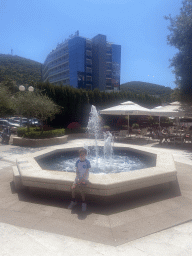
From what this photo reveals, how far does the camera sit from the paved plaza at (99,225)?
2.88 m

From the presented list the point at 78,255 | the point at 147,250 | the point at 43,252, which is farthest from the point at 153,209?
the point at 43,252

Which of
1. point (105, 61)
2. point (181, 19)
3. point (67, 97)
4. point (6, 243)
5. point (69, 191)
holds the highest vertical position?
point (105, 61)

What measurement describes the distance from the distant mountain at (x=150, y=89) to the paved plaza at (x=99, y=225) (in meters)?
75.4

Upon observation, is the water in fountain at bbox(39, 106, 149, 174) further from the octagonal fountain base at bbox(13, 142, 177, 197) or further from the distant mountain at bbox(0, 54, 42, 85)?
the distant mountain at bbox(0, 54, 42, 85)

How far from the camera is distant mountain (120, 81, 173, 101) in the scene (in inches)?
3215

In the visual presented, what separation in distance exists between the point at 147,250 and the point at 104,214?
1.23 m

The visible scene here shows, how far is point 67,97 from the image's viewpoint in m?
Answer: 19.7

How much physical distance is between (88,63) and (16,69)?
28362 millimetres

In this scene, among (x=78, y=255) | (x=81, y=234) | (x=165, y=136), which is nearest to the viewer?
(x=78, y=255)

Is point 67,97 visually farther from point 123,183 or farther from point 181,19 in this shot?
point 123,183

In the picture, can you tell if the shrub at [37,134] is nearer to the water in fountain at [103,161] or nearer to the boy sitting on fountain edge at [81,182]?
the water in fountain at [103,161]

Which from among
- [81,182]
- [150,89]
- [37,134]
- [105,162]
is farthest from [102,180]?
[150,89]

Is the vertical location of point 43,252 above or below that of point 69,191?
below

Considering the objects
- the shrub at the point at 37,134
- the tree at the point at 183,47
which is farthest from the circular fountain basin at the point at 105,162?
the tree at the point at 183,47
